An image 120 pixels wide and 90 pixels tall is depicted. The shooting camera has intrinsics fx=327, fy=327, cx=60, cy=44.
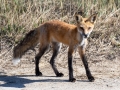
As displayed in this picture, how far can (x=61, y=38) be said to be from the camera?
21.2 ft

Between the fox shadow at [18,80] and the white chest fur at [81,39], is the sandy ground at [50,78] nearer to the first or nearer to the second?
the fox shadow at [18,80]

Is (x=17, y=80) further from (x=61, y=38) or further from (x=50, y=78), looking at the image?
(x=61, y=38)

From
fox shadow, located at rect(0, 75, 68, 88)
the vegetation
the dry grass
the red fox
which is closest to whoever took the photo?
fox shadow, located at rect(0, 75, 68, 88)

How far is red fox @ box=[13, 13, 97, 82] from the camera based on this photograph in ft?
19.8

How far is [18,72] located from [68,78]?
1099mm

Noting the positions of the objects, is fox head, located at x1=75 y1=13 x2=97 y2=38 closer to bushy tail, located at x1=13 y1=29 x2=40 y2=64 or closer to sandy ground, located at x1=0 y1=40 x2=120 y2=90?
sandy ground, located at x1=0 y1=40 x2=120 y2=90

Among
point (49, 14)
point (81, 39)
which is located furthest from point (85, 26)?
point (49, 14)

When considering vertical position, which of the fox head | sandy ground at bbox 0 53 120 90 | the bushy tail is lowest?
sandy ground at bbox 0 53 120 90

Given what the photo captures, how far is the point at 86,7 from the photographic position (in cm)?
907

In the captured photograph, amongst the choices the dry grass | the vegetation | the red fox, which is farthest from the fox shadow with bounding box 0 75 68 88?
the vegetation

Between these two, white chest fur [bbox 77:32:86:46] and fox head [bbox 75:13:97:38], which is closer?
fox head [bbox 75:13:97:38]

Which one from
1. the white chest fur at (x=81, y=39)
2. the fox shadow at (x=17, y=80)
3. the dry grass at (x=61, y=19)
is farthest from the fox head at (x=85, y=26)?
the dry grass at (x=61, y=19)

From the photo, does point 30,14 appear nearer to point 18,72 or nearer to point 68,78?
point 18,72

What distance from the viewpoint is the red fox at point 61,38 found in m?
6.05
